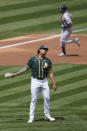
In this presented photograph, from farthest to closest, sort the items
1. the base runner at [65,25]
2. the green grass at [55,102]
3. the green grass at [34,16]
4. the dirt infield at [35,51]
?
the green grass at [34,16]
the dirt infield at [35,51]
the base runner at [65,25]
the green grass at [55,102]

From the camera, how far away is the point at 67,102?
19328mm

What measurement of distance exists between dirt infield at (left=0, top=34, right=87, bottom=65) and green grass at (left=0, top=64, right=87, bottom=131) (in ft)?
3.59

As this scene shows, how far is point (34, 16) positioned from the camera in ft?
108

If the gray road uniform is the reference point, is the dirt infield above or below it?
below

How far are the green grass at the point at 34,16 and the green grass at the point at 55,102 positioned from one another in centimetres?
767

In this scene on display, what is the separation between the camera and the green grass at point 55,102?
15133 mm

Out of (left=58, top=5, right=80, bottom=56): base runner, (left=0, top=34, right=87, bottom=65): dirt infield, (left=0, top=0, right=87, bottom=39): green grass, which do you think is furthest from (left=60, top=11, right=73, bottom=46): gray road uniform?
(left=0, top=0, right=87, bottom=39): green grass

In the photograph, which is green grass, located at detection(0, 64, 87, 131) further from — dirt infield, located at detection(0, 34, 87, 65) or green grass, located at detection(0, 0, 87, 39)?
green grass, located at detection(0, 0, 87, 39)

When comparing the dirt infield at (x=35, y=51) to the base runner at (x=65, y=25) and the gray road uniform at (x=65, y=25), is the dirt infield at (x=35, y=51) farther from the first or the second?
the gray road uniform at (x=65, y=25)

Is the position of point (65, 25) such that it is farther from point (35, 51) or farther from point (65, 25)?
point (35, 51)

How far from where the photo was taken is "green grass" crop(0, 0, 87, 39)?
3089cm

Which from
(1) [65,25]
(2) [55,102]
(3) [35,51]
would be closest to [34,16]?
(3) [35,51]

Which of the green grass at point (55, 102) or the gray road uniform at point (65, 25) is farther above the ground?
the gray road uniform at point (65, 25)

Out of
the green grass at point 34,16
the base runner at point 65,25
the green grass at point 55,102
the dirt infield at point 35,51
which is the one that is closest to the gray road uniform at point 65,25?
the base runner at point 65,25
